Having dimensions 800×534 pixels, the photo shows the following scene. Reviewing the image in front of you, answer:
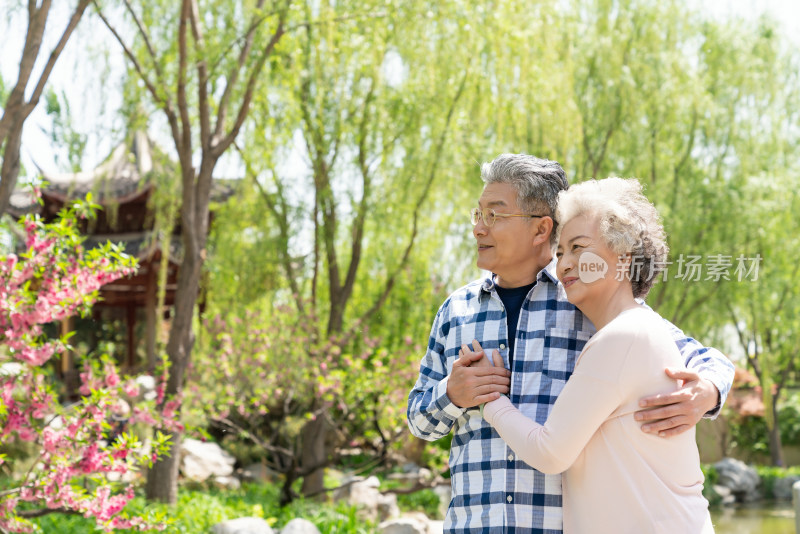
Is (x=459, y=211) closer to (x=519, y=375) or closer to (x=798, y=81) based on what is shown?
(x=798, y=81)

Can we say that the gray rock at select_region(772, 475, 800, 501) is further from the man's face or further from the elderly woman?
the elderly woman

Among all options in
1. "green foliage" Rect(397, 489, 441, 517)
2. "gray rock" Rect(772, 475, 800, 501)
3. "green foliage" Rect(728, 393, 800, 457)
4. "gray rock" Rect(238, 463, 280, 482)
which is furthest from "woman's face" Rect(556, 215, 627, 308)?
"green foliage" Rect(728, 393, 800, 457)

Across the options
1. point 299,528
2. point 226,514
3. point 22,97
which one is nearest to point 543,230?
point 22,97

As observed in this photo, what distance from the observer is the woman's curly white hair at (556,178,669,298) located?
1.63 meters

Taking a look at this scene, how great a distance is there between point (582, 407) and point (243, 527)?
405 cm

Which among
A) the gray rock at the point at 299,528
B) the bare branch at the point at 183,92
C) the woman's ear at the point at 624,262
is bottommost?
the gray rock at the point at 299,528

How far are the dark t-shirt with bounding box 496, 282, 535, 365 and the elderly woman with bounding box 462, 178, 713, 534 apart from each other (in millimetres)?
268

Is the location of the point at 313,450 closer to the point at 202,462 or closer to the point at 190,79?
the point at 202,462

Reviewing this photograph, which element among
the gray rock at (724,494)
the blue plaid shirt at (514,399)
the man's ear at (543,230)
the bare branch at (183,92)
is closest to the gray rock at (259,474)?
the bare branch at (183,92)

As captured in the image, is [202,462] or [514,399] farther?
[202,462]

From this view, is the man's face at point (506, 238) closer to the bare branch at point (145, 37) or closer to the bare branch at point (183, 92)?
the bare branch at point (183, 92)

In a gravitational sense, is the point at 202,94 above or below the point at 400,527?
above

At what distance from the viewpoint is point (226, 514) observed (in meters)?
6.00

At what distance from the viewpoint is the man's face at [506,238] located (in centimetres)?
185
